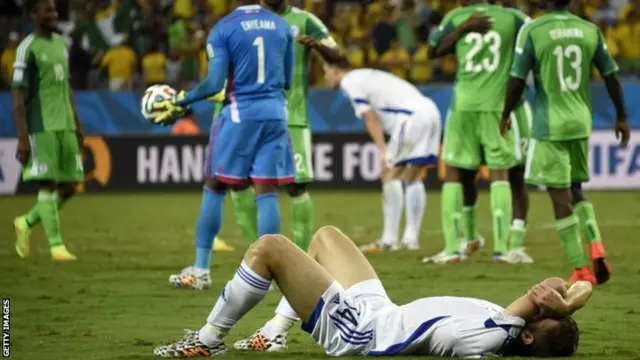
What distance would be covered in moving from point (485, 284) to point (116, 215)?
9.24m

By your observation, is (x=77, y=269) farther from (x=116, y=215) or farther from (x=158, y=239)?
(x=116, y=215)

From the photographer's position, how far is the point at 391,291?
11.0 metres

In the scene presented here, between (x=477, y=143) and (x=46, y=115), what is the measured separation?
13.5 feet

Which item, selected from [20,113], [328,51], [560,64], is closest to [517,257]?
[560,64]

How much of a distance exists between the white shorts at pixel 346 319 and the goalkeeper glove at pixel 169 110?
335 centimetres

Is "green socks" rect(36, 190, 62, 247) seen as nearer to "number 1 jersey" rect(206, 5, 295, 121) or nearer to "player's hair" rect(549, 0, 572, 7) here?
"number 1 jersey" rect(206, 5, 295, 121)

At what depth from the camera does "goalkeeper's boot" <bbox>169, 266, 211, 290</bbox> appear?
1121cm

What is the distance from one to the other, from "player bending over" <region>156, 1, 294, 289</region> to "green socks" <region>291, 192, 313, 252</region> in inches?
64.2

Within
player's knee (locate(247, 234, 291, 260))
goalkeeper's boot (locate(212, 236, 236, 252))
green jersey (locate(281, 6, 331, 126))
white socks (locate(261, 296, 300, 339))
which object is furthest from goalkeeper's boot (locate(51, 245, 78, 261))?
player's knee (locate(247, 234, 291, 260))

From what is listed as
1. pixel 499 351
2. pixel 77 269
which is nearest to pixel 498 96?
pixel 77 269

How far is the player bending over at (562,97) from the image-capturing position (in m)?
11.2

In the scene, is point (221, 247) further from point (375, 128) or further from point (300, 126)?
point (300, 126)

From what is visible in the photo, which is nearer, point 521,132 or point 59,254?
point 521,132

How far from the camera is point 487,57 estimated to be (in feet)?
42.8
